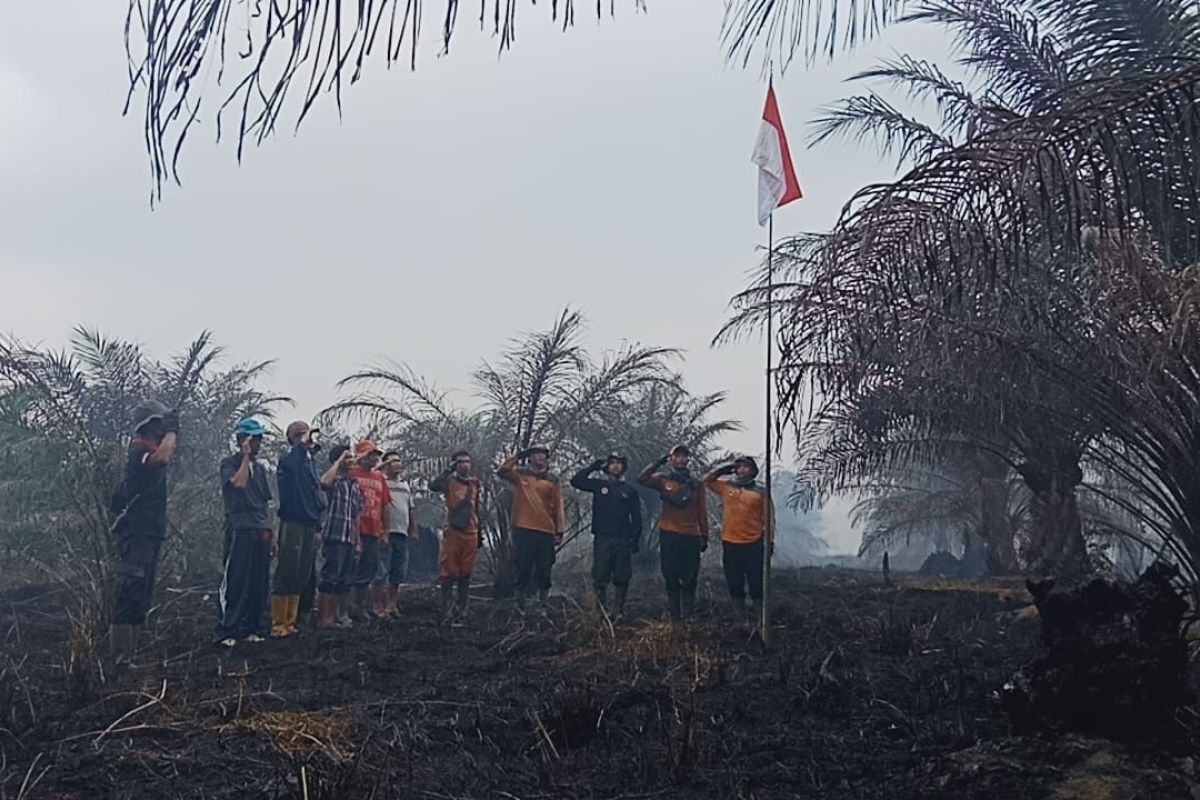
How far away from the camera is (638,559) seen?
1989cm

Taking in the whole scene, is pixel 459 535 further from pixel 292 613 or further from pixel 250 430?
pixel 250 430

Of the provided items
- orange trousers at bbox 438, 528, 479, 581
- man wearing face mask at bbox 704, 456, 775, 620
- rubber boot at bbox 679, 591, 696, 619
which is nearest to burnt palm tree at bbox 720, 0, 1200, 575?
man wearing face mask at bbox 704, 456, 775, 620

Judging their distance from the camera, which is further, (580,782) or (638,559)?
(638,559)

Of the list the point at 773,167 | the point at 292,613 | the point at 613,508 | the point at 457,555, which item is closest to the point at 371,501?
the point at 457,555

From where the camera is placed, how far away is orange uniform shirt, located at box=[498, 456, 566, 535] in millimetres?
10680

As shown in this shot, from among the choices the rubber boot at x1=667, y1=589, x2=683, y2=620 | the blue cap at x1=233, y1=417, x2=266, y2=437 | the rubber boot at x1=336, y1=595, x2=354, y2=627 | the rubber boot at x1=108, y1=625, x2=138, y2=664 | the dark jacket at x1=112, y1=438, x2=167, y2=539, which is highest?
the blue cap at x1=233, y1=417, x2=266, y2=437

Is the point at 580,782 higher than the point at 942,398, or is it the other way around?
the point at 942,398

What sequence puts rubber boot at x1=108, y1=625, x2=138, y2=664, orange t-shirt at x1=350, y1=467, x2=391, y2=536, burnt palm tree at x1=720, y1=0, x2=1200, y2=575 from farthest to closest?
orange t-shirt at x1=350, y1=467, x2=391, y2=536
rubber boot at x1=108, y1=625, x2=138, y2=664
burnt palm tree at x1=720, y1=0, x2=1200, y2=575

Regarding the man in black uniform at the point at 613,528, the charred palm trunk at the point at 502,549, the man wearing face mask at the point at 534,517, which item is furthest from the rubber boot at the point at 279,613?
the charred palm trunk at the point at 502,549

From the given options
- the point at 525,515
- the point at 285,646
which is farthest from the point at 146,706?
the point at 525,515

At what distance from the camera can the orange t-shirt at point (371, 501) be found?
9.73 m

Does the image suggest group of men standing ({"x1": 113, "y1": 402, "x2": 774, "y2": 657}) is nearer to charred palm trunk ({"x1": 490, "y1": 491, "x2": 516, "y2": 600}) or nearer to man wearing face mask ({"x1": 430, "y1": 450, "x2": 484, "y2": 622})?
man wearing face mask ({"x1": 430, "y1": 450, "x2": 484, "y2": 622})

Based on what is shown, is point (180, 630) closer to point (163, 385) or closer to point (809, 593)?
point (809, 593)

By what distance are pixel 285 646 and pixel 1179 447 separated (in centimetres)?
580
